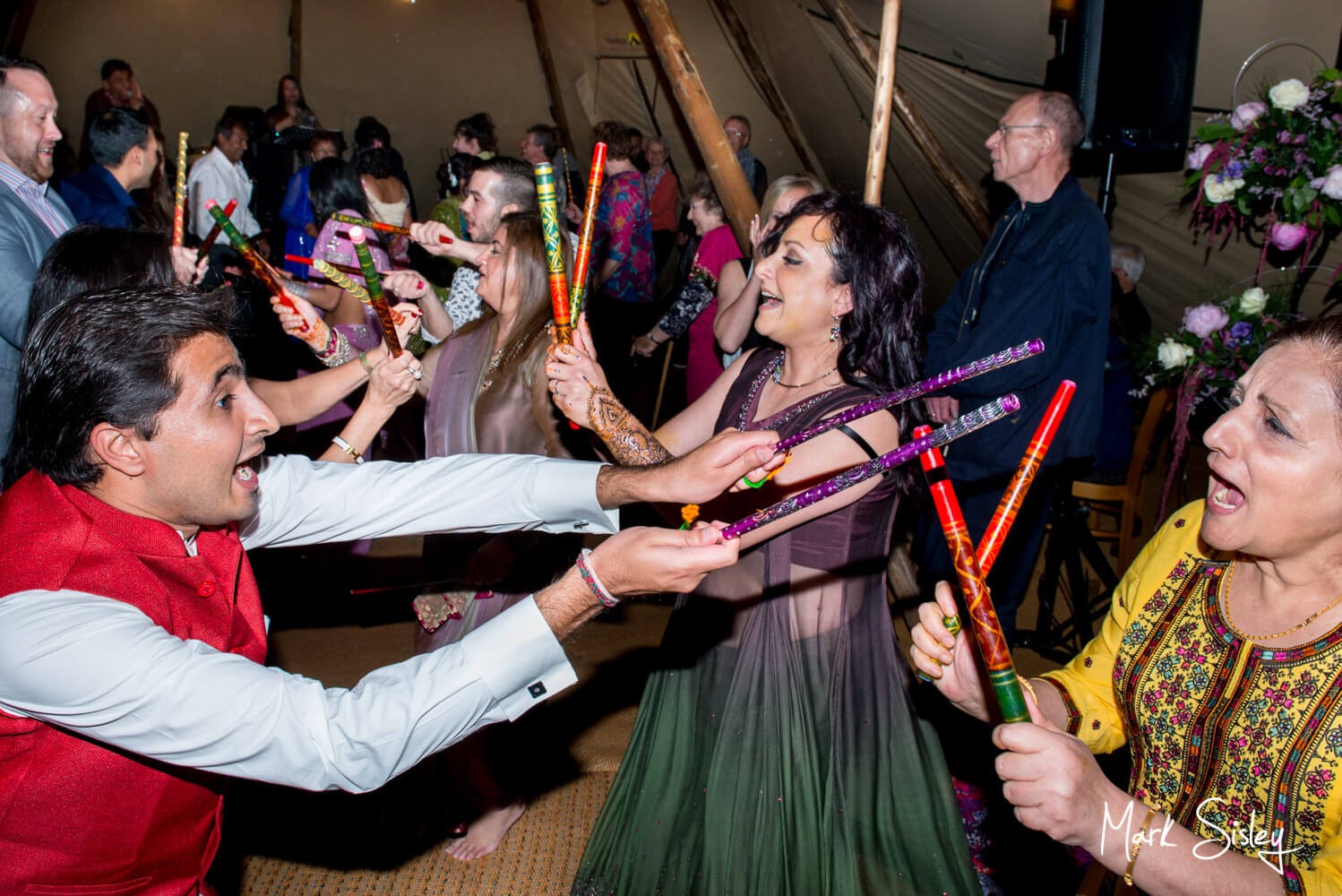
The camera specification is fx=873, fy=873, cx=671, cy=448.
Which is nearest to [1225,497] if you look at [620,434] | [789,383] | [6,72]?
[789,383]

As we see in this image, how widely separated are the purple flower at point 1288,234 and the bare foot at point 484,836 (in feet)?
10.1

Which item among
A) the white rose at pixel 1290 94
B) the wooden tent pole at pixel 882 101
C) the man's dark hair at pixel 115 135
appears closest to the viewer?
the white rose at pixel 1290 94

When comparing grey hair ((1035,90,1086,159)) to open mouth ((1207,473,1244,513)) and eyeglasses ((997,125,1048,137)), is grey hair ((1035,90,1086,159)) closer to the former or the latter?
eyeglasses ((997,125,1048,137))

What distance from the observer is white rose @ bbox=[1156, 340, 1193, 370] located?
3125mm

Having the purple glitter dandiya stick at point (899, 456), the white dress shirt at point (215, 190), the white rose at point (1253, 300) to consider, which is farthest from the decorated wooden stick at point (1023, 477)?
the white dress shirt at point (215, 190)

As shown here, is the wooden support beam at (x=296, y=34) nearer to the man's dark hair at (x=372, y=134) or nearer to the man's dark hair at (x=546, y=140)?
the man's dark hair at (x=372, y=134)

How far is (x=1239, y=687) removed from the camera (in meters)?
1.22

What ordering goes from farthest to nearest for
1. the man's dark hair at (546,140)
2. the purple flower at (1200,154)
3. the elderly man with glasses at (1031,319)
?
the man's dark hair at (546,140) < the purple flower at (1200,154) < the elderly man with glasses at (1031,319)

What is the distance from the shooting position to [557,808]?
8.48 feet

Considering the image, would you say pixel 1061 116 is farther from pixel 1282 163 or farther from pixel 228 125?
pixel 228 125

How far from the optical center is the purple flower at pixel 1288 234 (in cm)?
291

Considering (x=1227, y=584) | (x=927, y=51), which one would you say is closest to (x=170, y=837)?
(x=1227, y=584)

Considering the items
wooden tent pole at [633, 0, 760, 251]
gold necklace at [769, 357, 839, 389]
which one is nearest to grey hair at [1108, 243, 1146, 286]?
wooden tent pole at [633, 0, 760, 251]

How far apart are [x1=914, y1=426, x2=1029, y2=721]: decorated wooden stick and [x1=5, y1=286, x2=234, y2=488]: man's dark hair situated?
1.10m
